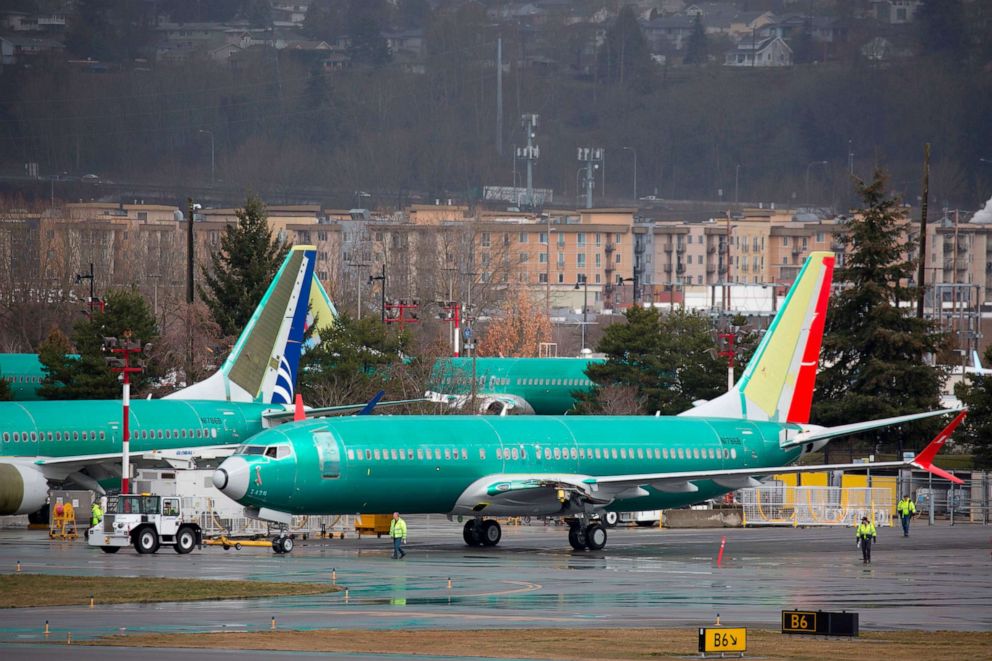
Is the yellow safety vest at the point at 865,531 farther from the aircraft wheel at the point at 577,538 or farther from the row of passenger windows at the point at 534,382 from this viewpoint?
the row of passenger windows at the point at 534,382

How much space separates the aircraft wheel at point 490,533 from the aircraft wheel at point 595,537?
10.6ft

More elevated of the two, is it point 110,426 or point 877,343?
point 877,343

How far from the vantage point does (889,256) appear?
9525 cm

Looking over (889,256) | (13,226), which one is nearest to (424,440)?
(889,256)

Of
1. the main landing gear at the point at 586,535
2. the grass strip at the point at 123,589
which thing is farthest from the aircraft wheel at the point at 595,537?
the grass strip at the point at 123,589

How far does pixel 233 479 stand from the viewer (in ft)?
155

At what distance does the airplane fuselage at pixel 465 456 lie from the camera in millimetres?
48312

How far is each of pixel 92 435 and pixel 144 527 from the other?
14.0 m

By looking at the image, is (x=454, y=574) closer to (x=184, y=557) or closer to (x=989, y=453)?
(x=184, y=557)

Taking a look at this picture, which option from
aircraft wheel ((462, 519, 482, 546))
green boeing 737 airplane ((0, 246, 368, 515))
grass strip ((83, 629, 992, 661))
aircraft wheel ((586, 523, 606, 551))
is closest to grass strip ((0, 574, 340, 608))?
grass strip ((83, 629, 992, 661))

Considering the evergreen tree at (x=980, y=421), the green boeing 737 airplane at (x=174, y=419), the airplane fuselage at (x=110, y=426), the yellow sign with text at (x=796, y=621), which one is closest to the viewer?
the yellow sign with text at (x=796, y=621)

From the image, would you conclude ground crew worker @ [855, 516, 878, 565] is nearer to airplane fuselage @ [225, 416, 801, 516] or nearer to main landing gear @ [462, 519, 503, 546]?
airplane fuselage @ [225, 416, 801, 516]

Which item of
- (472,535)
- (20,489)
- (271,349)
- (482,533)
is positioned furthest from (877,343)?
(20,489)

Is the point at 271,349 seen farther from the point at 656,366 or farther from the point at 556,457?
the point at 656,366
